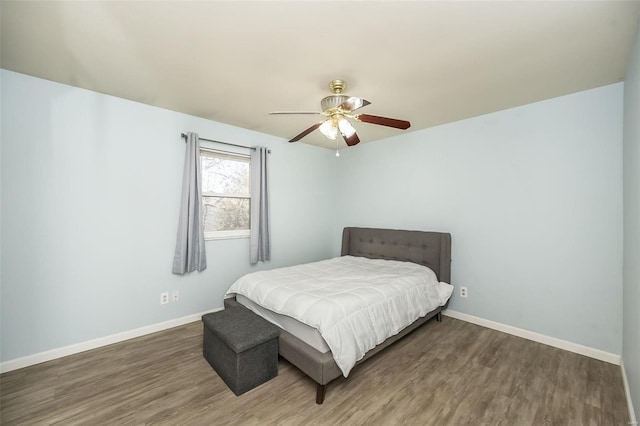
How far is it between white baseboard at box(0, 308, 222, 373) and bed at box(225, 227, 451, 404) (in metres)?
0.84

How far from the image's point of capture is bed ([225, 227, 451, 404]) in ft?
6.26

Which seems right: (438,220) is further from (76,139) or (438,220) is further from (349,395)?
(76,139)

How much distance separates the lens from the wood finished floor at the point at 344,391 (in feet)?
5.80

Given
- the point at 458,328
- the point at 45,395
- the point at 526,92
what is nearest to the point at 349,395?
→ the point at 458,328

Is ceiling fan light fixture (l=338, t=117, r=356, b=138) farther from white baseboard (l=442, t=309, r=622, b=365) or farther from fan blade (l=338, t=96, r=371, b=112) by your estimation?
white baseboard (l=442, t=309, r=622, b=365)

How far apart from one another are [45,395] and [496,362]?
3.66 m

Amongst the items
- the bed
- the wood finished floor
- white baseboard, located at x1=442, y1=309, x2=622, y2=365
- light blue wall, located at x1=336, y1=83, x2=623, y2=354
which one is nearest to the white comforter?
the bed

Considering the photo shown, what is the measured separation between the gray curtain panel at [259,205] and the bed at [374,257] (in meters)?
1.00

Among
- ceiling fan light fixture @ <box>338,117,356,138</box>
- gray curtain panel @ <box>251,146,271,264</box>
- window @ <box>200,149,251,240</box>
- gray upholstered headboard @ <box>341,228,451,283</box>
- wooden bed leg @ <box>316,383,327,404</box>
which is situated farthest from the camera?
gray curtain panel @ <box>251,146,271,264</box>

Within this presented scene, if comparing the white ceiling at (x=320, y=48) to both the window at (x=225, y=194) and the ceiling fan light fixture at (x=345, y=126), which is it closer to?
the ceiling fan light fixture at (x=345, y=126)

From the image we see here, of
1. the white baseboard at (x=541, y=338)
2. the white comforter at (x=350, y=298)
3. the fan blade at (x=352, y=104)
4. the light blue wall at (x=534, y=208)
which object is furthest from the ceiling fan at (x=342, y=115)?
the white baseboard at (x=541, y=338)

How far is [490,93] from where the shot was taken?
8.57ft

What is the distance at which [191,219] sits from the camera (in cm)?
315

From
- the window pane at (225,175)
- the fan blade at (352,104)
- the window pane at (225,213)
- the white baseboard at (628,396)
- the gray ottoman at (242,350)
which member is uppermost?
the fan blade at (352,104)
